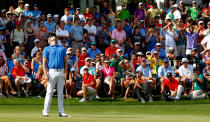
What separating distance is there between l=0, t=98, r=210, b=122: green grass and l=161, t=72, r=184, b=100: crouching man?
0.59 metres

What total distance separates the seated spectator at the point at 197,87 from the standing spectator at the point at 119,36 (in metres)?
4.45

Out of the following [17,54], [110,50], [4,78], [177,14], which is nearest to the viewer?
[4,78]

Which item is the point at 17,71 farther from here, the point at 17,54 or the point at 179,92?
the point at 179,92

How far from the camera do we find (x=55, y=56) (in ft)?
45.8

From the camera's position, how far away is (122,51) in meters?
24.5

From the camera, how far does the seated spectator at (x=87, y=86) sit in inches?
802

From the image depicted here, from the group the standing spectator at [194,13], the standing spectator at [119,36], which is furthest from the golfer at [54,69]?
the standing spectator at [194,13]

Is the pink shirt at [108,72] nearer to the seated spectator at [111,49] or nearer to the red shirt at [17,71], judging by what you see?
the seated spectator at [111,49]

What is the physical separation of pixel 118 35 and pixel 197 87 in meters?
5.07

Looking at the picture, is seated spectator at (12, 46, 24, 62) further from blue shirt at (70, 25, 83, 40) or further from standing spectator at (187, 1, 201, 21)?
standing spectator at (187, 1, 201, 21)

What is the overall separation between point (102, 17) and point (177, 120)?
43.6ft

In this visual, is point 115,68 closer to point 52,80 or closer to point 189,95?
point 189,95

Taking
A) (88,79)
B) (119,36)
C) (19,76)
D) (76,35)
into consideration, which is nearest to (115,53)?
(119,36)

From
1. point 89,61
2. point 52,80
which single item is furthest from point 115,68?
point 52,80
